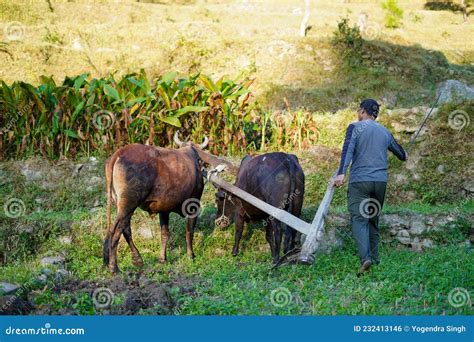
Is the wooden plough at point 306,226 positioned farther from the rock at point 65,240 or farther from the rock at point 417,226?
the rock at point 65,240

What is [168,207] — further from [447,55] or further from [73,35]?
[447,55]

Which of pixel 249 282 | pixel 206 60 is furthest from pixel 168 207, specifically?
pixel 206 60

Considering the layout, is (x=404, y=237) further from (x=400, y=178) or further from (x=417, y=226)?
(x=400, y=178)

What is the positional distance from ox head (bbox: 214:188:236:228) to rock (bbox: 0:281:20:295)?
10.6 ft

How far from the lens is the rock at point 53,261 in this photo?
7.10m

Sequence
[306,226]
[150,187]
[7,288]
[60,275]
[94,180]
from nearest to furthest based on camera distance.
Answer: [7,288] → [306,226] → [60,275] → [150,187] → [94,180]

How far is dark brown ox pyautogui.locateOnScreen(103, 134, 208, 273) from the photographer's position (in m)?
6.77

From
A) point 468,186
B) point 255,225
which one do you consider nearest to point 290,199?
point 255,225

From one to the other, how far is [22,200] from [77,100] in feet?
7.00

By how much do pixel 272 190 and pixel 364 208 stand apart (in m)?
1.26

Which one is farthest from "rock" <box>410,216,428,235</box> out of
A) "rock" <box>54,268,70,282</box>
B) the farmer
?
"rock" <box>54,268,70,282</box>

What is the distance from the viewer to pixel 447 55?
24453 mm

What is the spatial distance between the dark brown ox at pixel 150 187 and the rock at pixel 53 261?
2.41ft

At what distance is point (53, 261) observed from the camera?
723cm
